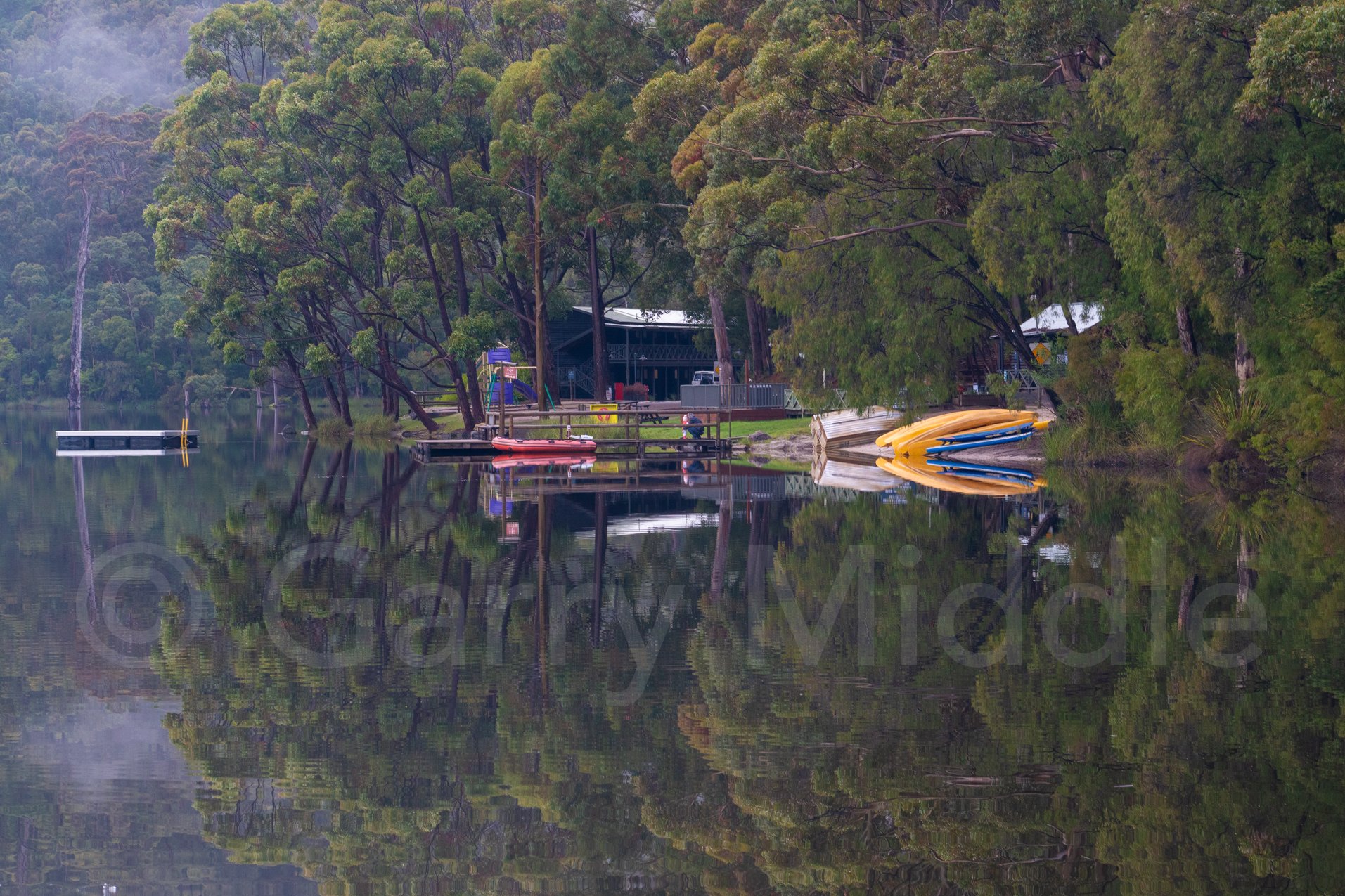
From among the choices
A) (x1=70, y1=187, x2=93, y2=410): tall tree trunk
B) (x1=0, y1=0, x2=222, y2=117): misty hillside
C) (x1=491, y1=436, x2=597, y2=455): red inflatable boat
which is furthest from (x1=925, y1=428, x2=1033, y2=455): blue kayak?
(x1=0, y1=0, x2=222, y2=117): misty hillside

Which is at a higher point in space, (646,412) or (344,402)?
(344,402)

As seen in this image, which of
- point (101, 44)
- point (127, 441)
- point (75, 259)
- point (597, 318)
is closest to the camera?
point (127, 441)

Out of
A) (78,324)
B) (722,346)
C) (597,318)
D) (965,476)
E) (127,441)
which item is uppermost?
(78,324)

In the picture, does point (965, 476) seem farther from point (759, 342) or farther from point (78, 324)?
point (78, 324)

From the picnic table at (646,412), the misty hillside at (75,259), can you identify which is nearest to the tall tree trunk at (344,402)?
the picnic table at (646,412)

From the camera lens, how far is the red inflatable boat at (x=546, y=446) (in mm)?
42219

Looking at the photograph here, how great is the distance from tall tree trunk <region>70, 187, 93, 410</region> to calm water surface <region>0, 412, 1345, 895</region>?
90.4m

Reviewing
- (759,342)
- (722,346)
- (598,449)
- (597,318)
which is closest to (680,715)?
(598,449)

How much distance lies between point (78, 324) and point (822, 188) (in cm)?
8077

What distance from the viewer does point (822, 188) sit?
1500 inches

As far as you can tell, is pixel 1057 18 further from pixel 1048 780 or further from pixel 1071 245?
pixel 1048 780

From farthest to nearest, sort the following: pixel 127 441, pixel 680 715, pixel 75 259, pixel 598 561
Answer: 1. pixel 75 259
2. pixel 127 441
3. pixel 598 561
4. pixel 680 715

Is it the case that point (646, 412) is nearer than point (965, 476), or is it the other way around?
point (965, 476)

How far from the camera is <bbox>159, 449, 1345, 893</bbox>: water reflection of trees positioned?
7.04 meters
